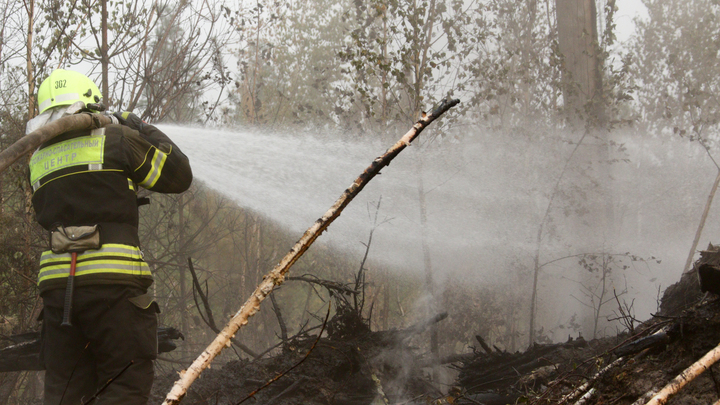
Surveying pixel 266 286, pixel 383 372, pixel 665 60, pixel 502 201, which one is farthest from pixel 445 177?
pixel 665 60

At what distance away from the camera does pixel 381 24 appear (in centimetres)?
911

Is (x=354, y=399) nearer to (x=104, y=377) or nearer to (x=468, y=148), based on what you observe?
(x=104, y=377)

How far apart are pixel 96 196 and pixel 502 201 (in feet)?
22.5

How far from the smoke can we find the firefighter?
380 centimetres

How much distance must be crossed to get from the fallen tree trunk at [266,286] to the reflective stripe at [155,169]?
1.93m

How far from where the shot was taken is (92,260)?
9.41 feet

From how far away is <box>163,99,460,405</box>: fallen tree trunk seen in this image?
1.36 metres

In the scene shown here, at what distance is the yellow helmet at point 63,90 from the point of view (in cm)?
312

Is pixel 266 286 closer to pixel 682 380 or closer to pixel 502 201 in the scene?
pixel 682 380

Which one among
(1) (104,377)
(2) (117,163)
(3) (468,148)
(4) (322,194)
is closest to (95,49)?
(4) (322,194)

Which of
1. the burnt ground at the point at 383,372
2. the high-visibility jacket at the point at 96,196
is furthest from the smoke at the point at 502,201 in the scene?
the high-visibility jacket at the point at 96,196

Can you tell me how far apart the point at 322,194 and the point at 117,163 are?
170 inches

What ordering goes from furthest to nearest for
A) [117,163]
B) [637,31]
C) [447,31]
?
[637,31], [447,31], [117,163]

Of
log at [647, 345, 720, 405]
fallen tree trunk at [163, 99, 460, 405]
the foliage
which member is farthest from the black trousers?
the foliage
